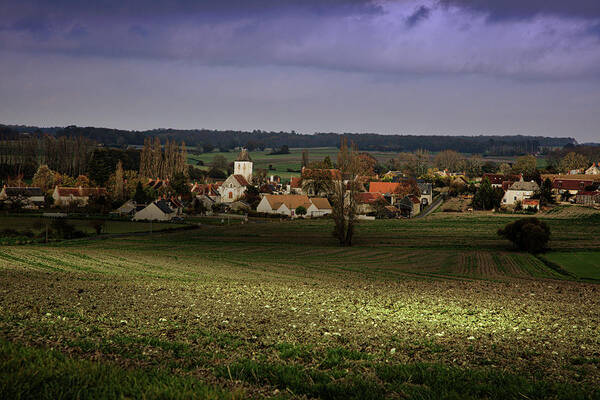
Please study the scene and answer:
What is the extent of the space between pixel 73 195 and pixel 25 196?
982cm

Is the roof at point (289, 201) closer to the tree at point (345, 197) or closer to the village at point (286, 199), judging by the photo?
the village at point (286, 199)

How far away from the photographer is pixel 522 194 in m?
119

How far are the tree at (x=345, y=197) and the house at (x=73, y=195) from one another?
6790 centimetres

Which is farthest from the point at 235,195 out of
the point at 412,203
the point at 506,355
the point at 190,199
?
the point at 506,355

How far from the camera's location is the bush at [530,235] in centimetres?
4953

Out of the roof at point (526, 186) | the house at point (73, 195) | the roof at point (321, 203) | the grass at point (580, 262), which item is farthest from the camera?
the roof at point (526, 186)

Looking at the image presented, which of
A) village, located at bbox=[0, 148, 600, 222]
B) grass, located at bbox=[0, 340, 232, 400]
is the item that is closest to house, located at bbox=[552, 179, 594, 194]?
village, located at bbox=[0, 148, 600, 222]

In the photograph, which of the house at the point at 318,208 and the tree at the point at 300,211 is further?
the house at the point at 318,208

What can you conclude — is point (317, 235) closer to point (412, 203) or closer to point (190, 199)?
point (412, 203)

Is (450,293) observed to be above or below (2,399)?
below

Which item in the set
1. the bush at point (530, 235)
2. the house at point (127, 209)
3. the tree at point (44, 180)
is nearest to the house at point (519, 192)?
the bush at point (530, 235)

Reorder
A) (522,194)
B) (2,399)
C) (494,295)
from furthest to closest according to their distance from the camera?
(522,194), (494,295), (2,399)

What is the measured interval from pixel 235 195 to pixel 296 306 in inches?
4780

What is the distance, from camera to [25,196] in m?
101
